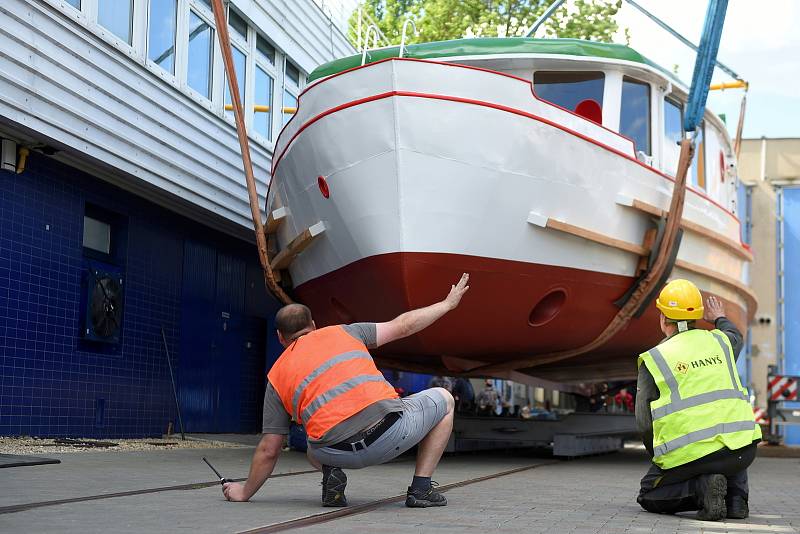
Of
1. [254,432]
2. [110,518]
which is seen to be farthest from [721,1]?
[254,432]

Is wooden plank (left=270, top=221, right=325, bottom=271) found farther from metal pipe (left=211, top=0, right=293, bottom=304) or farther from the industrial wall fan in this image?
the industrial wall fan

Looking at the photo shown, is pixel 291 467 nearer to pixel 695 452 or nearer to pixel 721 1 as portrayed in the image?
pixel 695 452

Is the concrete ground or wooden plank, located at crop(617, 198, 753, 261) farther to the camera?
wooden plank, located at crop(617, 198, 753, 261)

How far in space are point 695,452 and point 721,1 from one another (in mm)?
6039

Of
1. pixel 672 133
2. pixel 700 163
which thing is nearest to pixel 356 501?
pixel 672 133

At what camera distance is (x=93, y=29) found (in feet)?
34.2

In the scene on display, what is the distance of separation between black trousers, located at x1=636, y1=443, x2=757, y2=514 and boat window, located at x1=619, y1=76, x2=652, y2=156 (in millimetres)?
5397

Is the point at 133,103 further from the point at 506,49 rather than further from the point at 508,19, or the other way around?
the point at 508,19

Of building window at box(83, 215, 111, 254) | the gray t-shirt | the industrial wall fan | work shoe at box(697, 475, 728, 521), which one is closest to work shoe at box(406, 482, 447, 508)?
the gray t-shirt

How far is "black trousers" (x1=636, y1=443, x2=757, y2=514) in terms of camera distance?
5.28 metres

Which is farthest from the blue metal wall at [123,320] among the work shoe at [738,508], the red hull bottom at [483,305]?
the work shoe at [738,508]

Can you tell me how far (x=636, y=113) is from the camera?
10.6 metres

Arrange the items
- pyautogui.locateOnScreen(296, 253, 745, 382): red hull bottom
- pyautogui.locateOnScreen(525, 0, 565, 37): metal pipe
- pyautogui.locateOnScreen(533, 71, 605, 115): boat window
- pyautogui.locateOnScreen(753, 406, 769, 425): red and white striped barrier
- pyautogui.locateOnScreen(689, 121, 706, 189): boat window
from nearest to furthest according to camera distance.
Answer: pyautogui.locateOnScreen(296, 253, 745, 382): red hull bottom
pyautogui.locateOnScreen(533, 71, 605, 115): boat window
pyautogui.locateOnScreen(689, 121, 706, 189): boat window
pyautogui.locateOnScreen(525, 0, 565, 37): metal pipe
pyautogui.locateOnScreen(753, 406, 769, 425): red and white striped barrier

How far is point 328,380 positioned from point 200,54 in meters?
9.08
